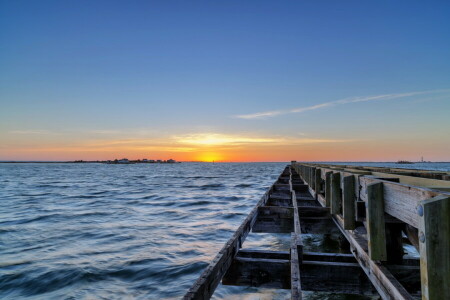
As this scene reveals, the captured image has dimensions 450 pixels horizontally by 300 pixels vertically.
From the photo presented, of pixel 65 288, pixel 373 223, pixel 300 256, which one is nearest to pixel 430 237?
pixel 373 223

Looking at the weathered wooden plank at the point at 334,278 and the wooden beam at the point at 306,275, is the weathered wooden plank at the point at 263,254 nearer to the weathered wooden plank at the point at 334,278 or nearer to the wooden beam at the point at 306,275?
the wooden beam at the point at 306,275

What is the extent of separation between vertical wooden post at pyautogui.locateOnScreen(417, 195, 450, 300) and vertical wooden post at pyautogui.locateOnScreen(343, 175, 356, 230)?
7.74 feet

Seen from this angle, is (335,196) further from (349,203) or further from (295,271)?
(295,271)

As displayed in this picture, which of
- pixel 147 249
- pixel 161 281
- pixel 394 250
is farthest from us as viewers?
pixel 147 249

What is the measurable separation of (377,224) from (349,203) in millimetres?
1313

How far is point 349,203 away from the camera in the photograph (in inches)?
184

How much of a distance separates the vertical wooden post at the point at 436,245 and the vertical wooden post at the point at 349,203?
2.36 meters

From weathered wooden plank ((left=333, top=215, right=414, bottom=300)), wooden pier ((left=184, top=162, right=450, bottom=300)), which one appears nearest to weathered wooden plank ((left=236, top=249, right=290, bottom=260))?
wooden pier ((left=184, top=162, right=450, bottom=300))

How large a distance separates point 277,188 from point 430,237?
11.6 meters

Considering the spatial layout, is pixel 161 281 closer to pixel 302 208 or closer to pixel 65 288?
pixel 65 288

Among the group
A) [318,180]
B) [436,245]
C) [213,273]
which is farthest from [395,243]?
[318,180]

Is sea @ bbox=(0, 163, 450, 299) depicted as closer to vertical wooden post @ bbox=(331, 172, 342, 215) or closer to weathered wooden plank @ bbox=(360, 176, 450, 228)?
vertical wooden post @ bbox=(331, 172, 342, 215)

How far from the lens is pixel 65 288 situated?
6.78 meters

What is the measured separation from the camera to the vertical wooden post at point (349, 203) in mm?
4555
